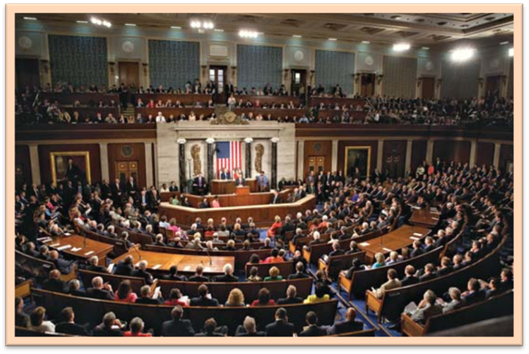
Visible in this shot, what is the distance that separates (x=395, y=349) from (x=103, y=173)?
45.9ft

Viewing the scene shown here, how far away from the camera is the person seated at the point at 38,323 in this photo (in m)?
3.96

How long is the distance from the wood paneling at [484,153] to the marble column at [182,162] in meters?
13.6

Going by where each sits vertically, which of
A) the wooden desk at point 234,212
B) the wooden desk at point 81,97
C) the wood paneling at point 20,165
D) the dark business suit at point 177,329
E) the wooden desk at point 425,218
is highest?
the wooden desk at point 81,97

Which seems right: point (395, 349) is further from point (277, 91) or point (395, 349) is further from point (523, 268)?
point (277, 91)

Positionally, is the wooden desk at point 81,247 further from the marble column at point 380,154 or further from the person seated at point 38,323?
the marble column at point 380,154

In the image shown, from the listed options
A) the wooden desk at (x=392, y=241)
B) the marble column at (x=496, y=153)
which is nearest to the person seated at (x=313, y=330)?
the wooden desk at (x=392, y=241)

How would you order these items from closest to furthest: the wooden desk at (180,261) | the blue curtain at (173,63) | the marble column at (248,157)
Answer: the wooden desk at (180,261)
the marble column at (248,157)
the blue curtain at (173,63)

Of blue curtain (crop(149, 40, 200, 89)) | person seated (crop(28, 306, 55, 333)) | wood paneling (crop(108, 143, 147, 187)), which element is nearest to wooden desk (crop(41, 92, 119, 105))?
wood paneling (crop(108, 143, 147, 187))

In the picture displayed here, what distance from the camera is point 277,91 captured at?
19.5 metres

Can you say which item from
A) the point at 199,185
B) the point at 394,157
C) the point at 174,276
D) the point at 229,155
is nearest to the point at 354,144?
the point at 394,157

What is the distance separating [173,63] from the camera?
18.5 metres

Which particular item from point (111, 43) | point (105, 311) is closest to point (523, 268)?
point (105, 311)

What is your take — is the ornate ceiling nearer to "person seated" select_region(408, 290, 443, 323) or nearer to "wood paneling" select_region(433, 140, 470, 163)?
"wood paneling" select_region(433, 140, 470, 163)

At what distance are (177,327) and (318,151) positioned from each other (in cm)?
1397
